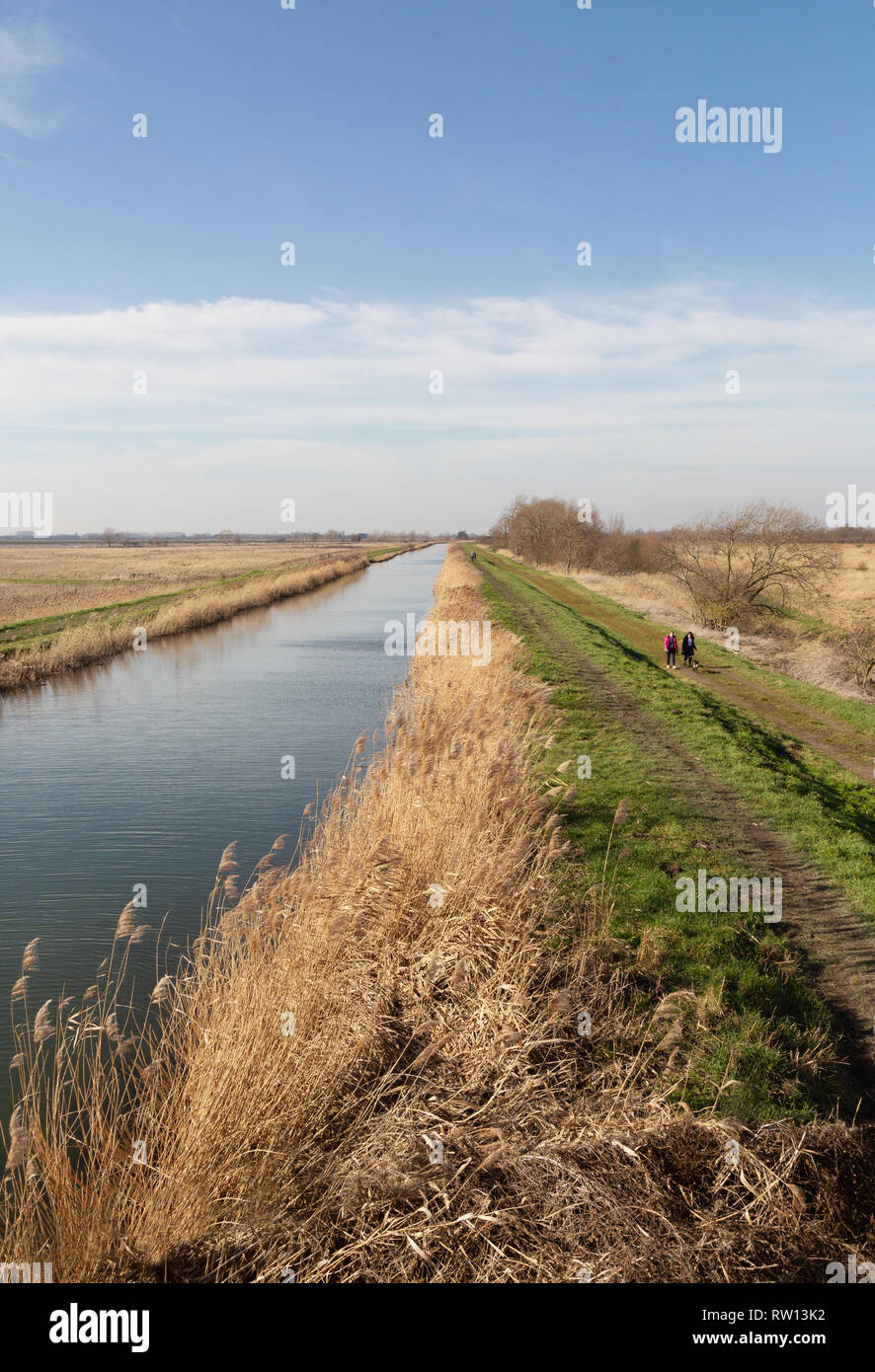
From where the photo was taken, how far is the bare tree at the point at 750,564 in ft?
112

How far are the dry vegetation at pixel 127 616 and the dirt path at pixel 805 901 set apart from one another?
17.5 meters

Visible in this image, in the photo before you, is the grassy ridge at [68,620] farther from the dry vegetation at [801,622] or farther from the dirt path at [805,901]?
the dry vegetation at [801,622]

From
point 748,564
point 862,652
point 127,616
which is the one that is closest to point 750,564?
point 748,564

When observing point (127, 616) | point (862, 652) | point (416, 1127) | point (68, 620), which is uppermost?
point (127, 616)

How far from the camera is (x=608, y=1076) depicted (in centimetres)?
550

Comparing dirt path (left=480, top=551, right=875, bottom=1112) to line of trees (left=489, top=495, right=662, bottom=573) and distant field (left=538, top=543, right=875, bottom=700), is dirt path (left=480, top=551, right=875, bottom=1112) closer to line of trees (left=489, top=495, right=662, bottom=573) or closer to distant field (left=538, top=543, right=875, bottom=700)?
distant field (left=538, top=543, right=875, bottom=700)

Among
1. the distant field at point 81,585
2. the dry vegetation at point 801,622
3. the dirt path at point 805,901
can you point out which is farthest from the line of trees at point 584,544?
the dirt path at point 805,901

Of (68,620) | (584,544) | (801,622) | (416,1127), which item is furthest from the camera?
(584,544)

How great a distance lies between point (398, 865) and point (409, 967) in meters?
1.00

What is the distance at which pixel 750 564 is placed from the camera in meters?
35.2

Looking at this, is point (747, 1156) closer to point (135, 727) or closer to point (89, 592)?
point (135, 727)

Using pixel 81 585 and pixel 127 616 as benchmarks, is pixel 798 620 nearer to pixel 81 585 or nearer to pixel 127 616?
pixel 127 616

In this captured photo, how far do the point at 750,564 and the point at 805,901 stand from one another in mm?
29591

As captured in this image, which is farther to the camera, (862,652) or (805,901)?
(862,652)
